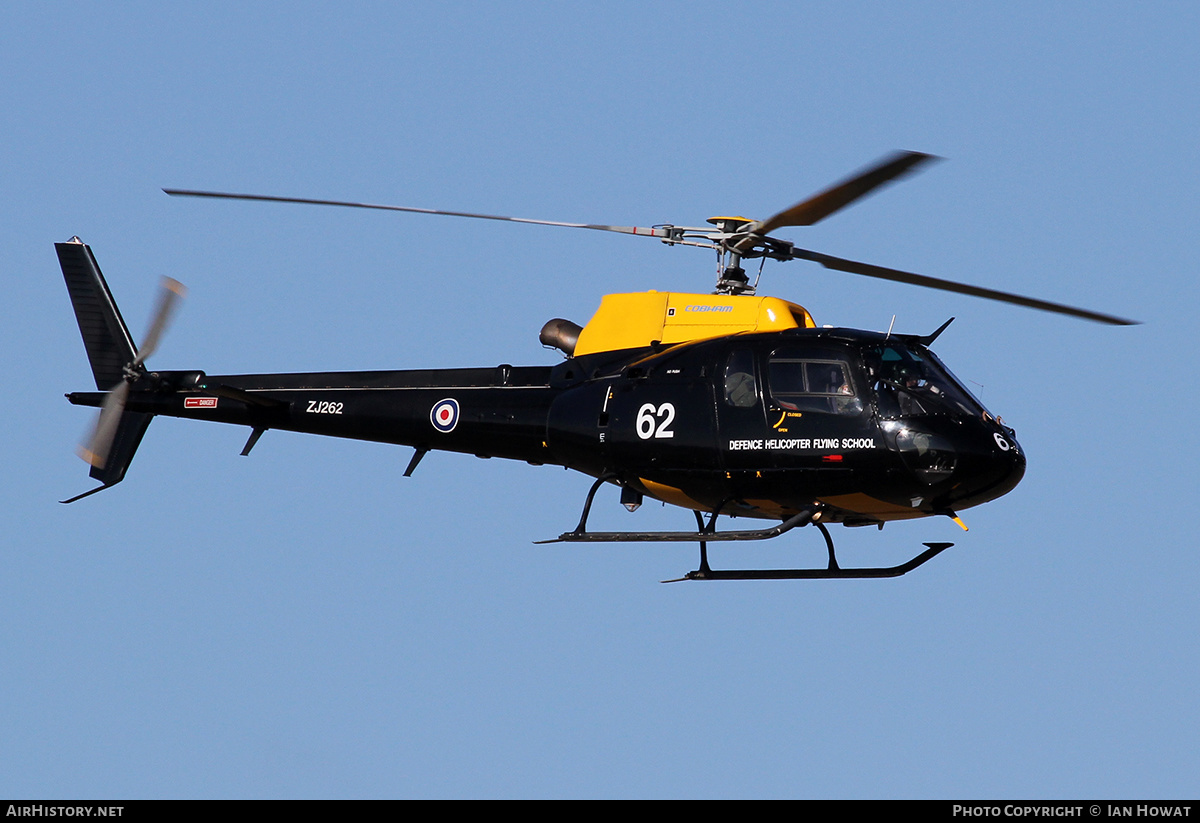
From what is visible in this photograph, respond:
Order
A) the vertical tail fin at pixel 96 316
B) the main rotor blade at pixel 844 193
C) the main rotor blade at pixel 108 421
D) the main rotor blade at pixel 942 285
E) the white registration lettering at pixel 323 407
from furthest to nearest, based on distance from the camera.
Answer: the vertical tail fin at pixel 96 316 < the main rotor blade at pixel 108 421 < the white registration lettering at pixel 323 407 < the main rotor blade at pixel 942 285 < the main rotor blade at pixel 844 193

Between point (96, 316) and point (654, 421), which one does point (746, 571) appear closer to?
point (654, 421)

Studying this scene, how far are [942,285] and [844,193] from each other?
244 cm

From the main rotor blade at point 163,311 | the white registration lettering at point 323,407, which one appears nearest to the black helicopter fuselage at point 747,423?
the white registration lettering at point 323,407

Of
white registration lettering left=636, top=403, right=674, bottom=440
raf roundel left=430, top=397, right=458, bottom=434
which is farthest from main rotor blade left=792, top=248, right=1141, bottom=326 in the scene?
raf roundel left=430, top=397, right=458, bottom=434

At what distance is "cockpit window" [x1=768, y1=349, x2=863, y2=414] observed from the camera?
59.0 ft

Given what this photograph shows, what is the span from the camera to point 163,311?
71.2ft

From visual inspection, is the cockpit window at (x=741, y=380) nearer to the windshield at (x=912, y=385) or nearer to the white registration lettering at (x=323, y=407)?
the windshield at (x=912, y=385)

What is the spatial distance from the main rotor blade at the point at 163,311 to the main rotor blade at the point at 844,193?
25.3 feet

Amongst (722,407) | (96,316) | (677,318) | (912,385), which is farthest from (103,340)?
(912,385)

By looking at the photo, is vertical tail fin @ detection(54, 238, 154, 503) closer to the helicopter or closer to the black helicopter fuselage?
the helicopter

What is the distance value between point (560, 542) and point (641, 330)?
2.89m

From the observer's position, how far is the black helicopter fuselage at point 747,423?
17.8m

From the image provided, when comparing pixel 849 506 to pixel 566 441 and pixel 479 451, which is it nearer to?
pixel 566 441
